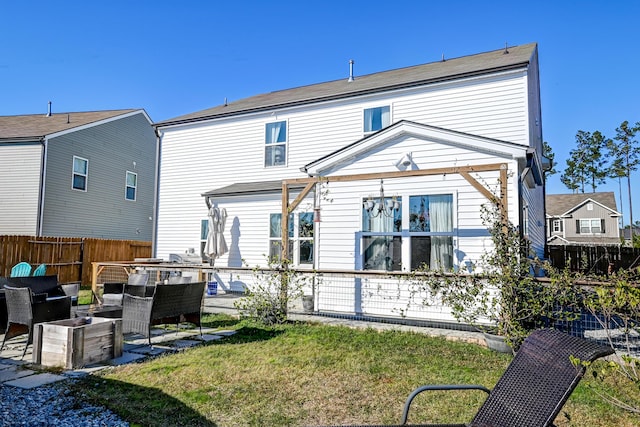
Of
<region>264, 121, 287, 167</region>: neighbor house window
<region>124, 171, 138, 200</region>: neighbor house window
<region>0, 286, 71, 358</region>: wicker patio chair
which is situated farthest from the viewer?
<region>124, 171, 138, 200</region>: neighbor house window

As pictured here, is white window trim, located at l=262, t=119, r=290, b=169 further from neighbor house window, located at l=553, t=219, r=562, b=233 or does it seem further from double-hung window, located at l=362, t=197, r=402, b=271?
neighbor house window, located at l=553, t=219, r=562, b=233

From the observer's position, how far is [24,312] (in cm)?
511

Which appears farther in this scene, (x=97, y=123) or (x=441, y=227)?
(x=97, y=123)

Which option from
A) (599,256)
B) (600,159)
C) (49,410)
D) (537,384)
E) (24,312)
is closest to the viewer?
(537,384)

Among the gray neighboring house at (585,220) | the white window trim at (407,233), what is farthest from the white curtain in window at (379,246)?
the gray neighboring house at (585,220)

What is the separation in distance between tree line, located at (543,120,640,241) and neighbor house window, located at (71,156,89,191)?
135 ft

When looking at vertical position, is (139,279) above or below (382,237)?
below

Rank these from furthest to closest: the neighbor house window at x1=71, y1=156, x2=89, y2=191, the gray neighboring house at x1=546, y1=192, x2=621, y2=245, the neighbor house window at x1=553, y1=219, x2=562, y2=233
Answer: the neighbor house window at x1=553, y1=219, x2=562, y2=233, the gray neighboring house at x1=546, y1=192, x2=621, y2=245, the neighbor house window at x1=71, y1=156, x2=89, y2=191

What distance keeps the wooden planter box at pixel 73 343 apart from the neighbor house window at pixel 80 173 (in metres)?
13.4

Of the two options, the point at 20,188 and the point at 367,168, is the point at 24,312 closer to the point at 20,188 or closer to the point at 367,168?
the point at 367,168

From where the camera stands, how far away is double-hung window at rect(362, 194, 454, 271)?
7.59m

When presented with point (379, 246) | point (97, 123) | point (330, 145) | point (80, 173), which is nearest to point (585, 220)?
point (330, 145)

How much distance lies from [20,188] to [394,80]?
14.0 metres

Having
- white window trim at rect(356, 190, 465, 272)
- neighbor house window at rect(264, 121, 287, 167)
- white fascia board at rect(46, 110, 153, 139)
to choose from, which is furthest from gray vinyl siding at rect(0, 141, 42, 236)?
white window trim at rect(356, 190, 465, 272)
